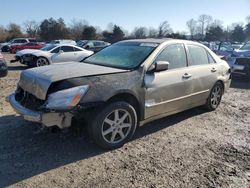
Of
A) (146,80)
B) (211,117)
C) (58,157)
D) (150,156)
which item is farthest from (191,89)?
(58,157)

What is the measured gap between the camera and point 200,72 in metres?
5.61

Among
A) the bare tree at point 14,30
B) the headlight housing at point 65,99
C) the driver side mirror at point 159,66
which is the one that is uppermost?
the bare tree at point 14,30

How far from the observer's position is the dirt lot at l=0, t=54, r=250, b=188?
334cm

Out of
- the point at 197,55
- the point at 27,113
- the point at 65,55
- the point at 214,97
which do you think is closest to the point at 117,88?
the point at 27,113

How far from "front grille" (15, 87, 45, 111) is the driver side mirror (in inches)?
73.9

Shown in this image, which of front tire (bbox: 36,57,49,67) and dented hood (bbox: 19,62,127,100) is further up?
dented hood (bbox: 19,62,127,100)

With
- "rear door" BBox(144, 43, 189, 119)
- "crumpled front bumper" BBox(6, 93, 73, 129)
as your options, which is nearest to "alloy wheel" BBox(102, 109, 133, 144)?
"rear door" BBox(144, 43, 189, 119)

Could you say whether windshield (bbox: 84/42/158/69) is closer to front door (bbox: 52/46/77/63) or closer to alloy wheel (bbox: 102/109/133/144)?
alloy wheel (bbox: 102/109/133/144)

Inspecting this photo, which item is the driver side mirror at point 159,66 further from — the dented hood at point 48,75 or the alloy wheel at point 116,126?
the alloy wheel at point 116,126

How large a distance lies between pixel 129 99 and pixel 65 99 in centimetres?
115

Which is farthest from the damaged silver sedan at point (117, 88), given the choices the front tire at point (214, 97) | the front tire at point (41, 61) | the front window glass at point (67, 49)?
the front window glass at point (67, 49)

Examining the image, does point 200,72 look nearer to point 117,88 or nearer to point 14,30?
point 117,88

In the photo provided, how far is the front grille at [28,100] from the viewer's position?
3941mm

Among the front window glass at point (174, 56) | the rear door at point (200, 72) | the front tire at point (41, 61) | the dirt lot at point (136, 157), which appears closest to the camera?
the dirt lot at point (136, 157)
